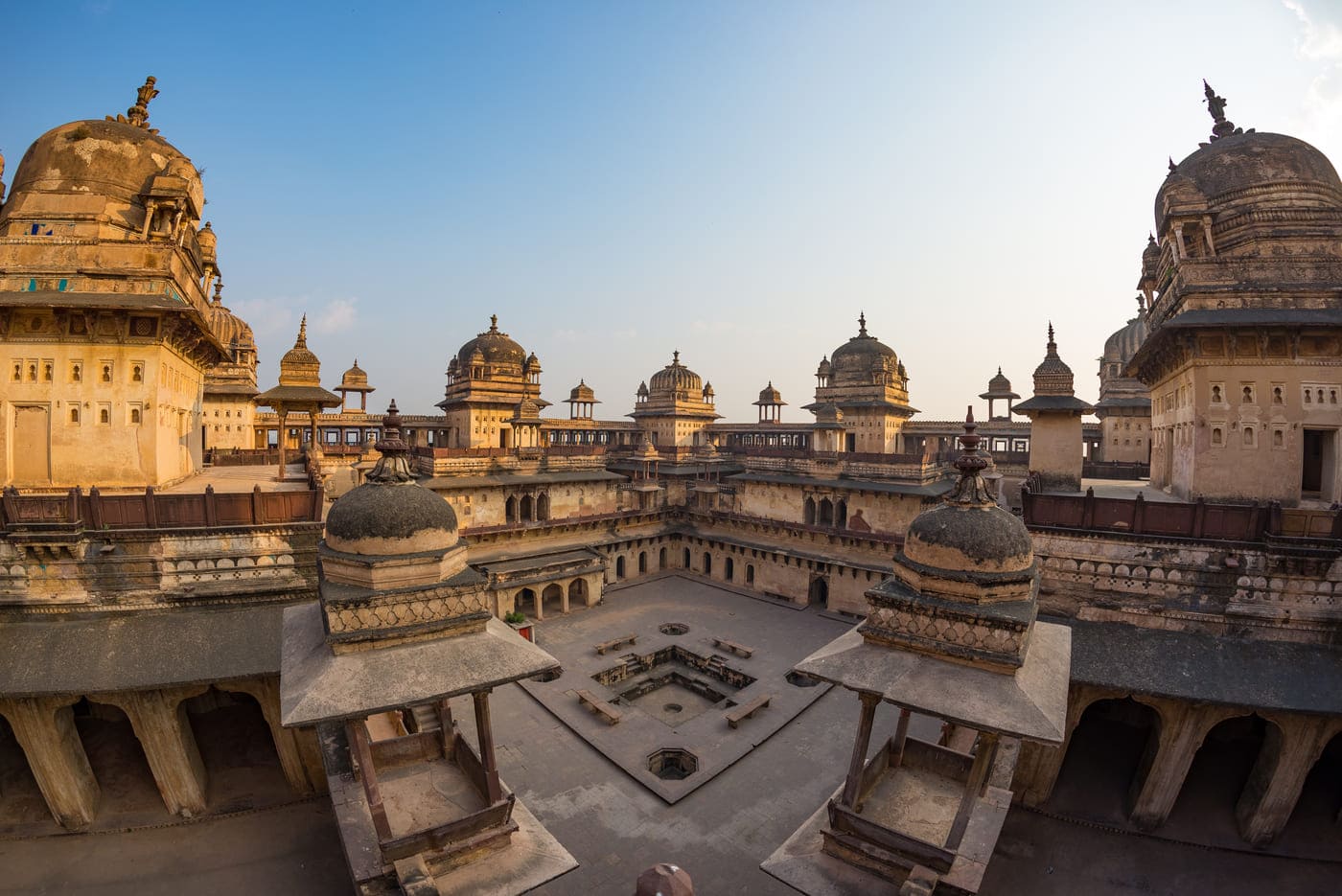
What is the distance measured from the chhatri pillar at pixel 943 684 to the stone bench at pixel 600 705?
9.48 meters

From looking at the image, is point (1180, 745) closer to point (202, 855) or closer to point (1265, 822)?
point (1265, 822)

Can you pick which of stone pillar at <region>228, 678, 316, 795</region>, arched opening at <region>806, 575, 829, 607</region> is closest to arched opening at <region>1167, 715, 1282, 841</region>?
arched opening at <region>806, 575, 829, 607</region>

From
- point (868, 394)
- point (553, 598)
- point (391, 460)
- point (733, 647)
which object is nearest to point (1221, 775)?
point (733, 647)

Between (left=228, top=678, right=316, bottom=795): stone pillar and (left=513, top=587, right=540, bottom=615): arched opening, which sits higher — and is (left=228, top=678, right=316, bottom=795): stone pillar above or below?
above

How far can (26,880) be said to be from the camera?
10883 mm

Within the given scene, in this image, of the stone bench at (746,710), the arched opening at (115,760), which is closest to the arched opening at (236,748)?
the arched opening at (115,760)

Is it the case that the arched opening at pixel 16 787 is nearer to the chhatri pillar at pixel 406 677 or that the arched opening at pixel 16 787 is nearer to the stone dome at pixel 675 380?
the chhatri pillar at pixel 406 677

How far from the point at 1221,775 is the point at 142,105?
35832 mm

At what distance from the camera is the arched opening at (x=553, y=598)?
2781 centimetres

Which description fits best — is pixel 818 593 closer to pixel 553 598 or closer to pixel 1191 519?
pixel 553 598

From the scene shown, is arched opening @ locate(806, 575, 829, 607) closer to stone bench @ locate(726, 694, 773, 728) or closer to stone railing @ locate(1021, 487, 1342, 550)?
stone bench @ locate(726, 694, 773, 728)

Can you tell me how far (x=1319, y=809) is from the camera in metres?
12.5

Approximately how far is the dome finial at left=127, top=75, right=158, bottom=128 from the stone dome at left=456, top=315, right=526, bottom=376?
70.0ft

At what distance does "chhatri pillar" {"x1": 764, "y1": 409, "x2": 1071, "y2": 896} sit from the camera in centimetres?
795
